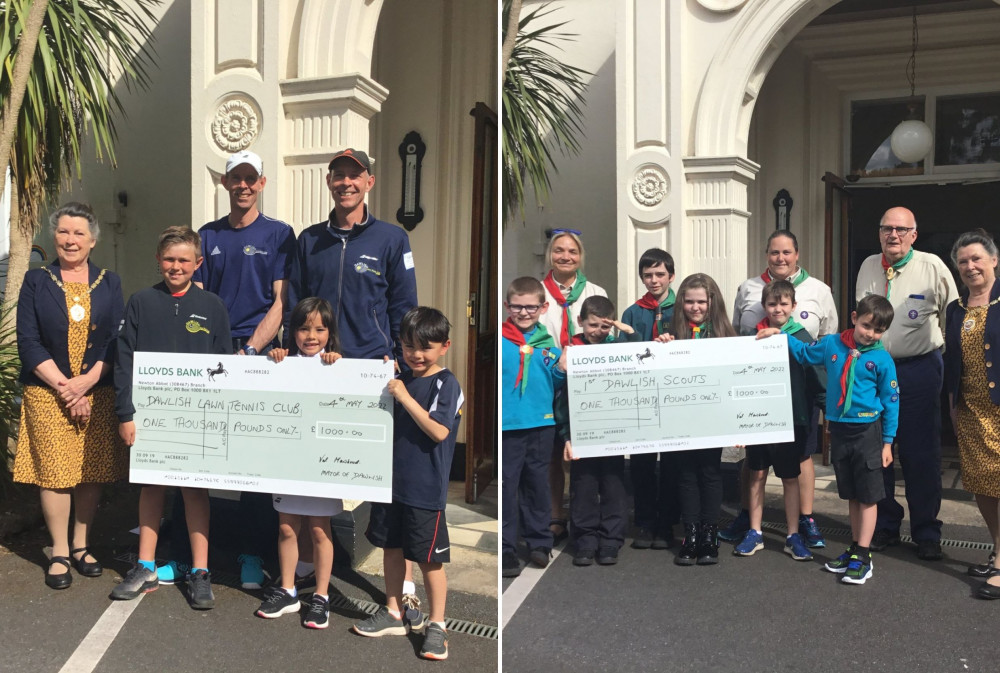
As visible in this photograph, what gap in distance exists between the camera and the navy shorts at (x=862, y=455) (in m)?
3.08

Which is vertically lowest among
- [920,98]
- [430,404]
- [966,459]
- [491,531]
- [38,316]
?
[491,531]

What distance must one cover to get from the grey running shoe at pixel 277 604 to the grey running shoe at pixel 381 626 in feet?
0.72

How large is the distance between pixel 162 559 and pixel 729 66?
9.42ft

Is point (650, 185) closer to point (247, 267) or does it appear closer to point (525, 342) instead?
point (525, 342)

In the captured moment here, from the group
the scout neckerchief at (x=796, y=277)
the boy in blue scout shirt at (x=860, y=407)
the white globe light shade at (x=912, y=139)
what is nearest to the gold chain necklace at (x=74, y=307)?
the boy in blue scout shirt at (x=860, y=407)

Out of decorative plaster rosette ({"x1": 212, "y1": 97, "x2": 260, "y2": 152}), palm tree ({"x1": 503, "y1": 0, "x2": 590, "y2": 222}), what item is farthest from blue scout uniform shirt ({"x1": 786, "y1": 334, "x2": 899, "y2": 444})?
decorative plaster rosette ({"x1": 212, "y1": 97, "x2": 260, "y2": 152})

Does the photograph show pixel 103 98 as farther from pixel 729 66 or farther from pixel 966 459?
pixel 966 459

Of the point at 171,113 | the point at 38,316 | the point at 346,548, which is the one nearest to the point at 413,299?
the point at 346,548

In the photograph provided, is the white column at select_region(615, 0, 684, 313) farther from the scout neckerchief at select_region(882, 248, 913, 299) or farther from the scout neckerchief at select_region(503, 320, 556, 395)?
the scout neckerchief at select_region(882, 248, 913, 299)

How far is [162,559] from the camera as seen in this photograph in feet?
9.80

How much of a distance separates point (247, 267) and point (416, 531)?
3.19 ft

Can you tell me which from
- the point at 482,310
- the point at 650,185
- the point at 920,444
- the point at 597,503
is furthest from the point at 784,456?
the point at 482,310

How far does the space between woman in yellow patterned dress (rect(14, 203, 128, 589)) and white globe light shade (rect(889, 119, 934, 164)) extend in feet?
14.5

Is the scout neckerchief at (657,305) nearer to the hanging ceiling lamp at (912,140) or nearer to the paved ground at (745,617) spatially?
the paved ground at (745,617)
